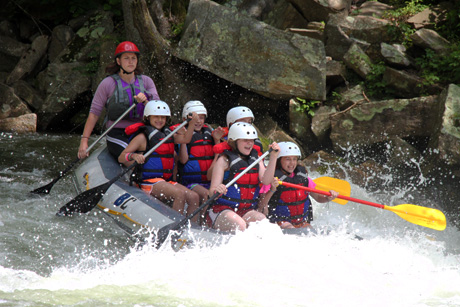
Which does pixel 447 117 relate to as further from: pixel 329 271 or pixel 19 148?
pixel 19 148

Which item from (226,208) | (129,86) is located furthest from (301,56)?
(226,208)

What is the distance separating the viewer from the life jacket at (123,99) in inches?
216

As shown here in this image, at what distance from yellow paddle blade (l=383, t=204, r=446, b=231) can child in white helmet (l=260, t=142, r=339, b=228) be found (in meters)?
0.71

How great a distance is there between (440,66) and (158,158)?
529 cm

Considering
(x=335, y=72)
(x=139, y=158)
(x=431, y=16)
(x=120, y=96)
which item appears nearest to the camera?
(x=139, y=158)

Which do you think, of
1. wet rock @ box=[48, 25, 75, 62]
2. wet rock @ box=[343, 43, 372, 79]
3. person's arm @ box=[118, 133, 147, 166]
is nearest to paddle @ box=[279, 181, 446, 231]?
person's arm @ box=[118, 133, 147, 166]

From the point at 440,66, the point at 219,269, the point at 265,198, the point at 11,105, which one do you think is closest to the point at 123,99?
the point at 265,198

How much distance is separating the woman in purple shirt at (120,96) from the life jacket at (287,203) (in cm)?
180

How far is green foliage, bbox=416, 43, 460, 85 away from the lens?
783cm

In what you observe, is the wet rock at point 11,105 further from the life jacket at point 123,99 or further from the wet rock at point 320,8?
the wet rock at point 320,8

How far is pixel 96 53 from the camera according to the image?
10070 mm

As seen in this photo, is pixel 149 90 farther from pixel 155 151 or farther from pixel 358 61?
pixel 358 61

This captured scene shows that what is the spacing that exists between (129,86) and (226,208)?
1958mm

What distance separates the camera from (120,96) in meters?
5.49
